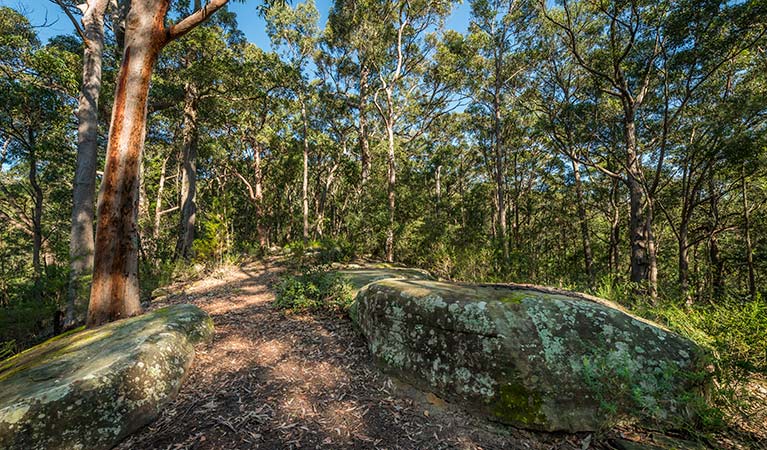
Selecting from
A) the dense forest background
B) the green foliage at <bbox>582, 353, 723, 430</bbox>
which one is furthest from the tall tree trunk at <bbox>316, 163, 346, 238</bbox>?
the green foliage at <bbox>582, 353, 723, 430</bbox>

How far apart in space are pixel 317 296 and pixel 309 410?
8.12ft

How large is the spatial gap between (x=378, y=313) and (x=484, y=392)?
136 centimetres

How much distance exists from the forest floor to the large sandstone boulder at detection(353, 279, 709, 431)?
6.7 inches

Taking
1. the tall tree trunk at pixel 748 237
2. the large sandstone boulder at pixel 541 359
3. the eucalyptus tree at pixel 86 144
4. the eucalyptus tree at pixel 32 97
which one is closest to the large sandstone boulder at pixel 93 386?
the large sandstone boulder at pixel 541 359

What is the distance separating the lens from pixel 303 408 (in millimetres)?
2441

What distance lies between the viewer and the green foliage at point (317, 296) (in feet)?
14.9

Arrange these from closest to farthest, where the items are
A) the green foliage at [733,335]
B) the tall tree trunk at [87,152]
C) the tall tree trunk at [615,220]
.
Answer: the green foliage at [733,335], the tall tree trunk at [87,152], the tall tree trunk at [615,220]

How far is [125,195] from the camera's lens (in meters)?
3.52

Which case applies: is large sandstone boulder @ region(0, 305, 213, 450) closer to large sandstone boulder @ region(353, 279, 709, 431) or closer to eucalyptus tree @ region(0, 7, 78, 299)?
large sandstone boulder @ region(353, 279, 709, 431)

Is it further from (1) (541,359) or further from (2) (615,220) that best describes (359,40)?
(2) (615,220)

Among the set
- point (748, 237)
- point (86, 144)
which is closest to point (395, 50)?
point (86, 144)

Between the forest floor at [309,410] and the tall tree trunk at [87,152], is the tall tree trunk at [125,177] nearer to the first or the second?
the forest floor at [309,410]

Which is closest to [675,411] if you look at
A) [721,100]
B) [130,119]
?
[130,119]

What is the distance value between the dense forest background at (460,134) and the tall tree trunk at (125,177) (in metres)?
2.18
